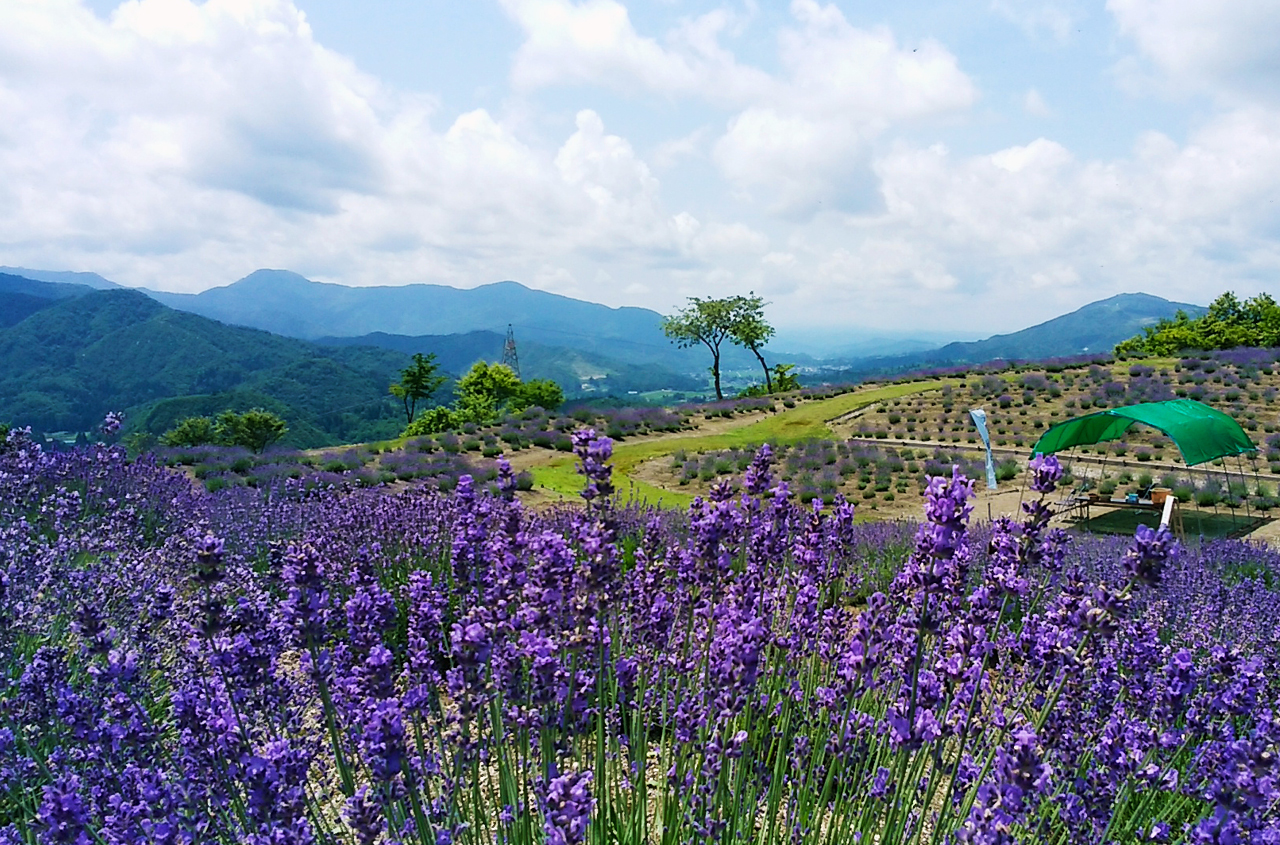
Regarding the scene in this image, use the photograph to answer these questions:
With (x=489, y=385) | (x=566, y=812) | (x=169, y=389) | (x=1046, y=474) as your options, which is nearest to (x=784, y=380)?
(x=489, y=385)

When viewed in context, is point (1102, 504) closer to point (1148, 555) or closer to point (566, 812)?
point (1148, 555)

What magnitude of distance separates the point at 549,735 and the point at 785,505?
1.38 meters

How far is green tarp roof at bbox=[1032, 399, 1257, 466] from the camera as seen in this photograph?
39.5 ft

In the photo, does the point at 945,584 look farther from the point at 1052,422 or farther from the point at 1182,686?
the point at 1052,422

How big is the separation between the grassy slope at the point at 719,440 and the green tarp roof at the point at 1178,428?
7725 mm

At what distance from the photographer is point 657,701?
3.60 m

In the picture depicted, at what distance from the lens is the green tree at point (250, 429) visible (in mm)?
45469

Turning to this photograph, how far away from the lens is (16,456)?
7.48 m

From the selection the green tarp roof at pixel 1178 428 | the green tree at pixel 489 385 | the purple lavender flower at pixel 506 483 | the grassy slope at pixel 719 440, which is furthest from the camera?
the green tree at pixel 489 385

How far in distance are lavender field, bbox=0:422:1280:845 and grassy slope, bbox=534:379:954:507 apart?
31.8ft

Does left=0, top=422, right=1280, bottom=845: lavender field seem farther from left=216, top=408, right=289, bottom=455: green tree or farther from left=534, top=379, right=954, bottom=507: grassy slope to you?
left=216, top=408, right=289, bottom=455: green tree

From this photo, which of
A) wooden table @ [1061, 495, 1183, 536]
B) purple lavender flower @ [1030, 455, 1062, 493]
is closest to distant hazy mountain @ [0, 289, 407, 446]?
wooden table @ [1061, 495, 1183, 536]

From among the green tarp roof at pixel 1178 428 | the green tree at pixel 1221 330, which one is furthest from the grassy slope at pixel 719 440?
the green tree at pixel 1221 330

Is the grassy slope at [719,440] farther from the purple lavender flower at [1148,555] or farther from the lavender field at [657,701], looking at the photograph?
the purple lavender flower at [1148,555]
